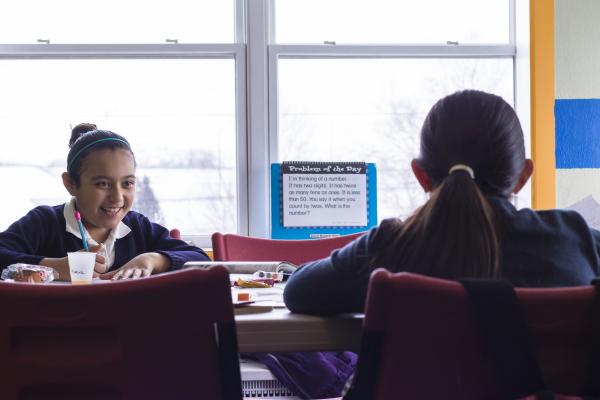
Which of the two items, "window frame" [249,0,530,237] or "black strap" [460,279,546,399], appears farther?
"window frame" [249,0,530,237]

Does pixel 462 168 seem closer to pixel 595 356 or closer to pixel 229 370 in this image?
pixel 595 356

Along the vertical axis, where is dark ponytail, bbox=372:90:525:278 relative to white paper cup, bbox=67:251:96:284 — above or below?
above

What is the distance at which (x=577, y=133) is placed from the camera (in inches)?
129

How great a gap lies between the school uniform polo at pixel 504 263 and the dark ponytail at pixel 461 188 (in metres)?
0.02

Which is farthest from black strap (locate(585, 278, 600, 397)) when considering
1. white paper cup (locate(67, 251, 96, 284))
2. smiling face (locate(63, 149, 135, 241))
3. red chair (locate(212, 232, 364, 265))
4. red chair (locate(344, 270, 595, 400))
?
smiling face (locate(63, 149, 135, 241))

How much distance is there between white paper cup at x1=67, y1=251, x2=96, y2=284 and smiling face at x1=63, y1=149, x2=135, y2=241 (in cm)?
54

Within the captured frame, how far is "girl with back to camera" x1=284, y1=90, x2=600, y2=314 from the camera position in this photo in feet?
3.17

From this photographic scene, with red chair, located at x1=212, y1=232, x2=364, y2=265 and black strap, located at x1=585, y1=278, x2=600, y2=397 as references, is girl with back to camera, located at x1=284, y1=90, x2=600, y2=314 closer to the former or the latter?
black strap, located at x1=585, y1=278, x2=600, y2=397

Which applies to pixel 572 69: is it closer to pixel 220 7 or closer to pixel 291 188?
pixel 291 188

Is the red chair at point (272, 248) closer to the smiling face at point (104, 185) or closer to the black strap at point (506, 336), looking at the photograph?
the smiling face at point (104, 185)

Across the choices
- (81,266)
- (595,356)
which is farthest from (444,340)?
(81,266)

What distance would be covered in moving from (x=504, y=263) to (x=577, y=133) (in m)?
2.57

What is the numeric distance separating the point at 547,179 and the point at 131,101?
2.18 m

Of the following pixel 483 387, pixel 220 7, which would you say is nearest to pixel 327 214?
pixel 220 7
